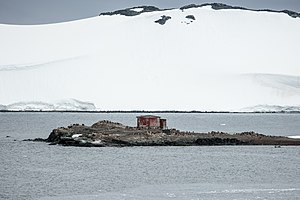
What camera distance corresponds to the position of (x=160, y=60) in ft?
318

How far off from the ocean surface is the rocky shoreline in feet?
1.70

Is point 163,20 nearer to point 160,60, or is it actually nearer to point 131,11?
point 131,11

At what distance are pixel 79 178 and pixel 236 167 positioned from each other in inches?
277

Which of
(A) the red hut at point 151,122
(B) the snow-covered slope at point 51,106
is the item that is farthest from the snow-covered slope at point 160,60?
(A) the red hut at point 151,122

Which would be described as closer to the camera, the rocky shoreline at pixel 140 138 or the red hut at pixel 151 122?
the rocky shoreline at pixel 140 138

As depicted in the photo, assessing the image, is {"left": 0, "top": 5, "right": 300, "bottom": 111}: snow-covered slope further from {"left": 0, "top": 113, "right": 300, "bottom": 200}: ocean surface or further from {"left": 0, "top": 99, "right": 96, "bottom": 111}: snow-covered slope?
{"left": 0, "top": 113, "right": 300, "bottom": 200}: ocean surface

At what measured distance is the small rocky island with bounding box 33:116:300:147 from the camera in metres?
38.2

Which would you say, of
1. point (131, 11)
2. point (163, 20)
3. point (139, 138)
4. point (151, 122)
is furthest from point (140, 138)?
point (131, 11)

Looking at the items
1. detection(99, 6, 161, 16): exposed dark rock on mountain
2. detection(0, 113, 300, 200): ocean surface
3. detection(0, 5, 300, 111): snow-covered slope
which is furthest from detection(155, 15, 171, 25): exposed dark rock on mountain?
detection(0, 113, 300, 200): ocean surface

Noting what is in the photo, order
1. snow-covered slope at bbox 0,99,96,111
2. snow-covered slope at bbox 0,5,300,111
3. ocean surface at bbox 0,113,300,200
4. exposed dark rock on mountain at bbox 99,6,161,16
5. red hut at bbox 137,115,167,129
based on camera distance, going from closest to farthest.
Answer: ocean surface at bbox 0,113,300,200 < red hut at bbox 137,115,167,129 < snow-covered slope at bbox 0,99,96,111 < snow-covered slope at bbox 0,5,300,111 < exposed dark rock on mountain at bbox 99,6,161,16

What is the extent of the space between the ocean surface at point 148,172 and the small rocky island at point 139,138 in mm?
534

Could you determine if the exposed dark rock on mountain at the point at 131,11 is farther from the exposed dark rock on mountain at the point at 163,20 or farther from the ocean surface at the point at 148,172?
the ocean surface at the point at 148,172

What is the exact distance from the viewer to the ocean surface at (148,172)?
2225cm

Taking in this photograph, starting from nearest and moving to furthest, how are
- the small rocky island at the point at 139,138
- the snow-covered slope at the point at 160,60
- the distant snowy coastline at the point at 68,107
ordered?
1. the small rocky island at the point at 139,138
2. the distant snowy coastline at the point at 68,107
3. the snow-covered slope at the point at 160,60
